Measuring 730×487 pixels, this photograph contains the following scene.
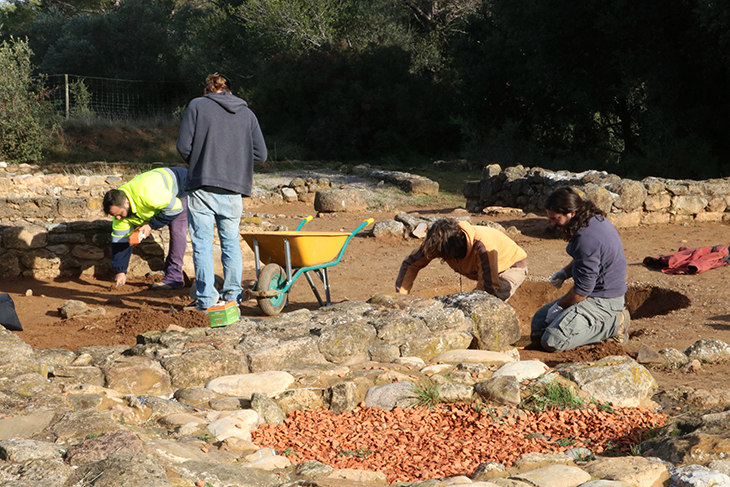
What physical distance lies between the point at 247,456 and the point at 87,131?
20452 mm

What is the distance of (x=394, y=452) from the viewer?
8.98 ft

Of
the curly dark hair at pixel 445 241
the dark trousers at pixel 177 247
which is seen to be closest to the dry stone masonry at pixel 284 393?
the curly dark hair at pixel 445 241

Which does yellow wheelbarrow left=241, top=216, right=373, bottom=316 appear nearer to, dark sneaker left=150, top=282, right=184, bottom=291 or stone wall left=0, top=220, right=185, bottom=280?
dark sneaker left=150, top=282, right=184, bottom=291

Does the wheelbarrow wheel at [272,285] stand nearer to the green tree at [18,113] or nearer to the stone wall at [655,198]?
the stone wall at [655,198]

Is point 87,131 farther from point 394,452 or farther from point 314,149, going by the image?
point 394,452

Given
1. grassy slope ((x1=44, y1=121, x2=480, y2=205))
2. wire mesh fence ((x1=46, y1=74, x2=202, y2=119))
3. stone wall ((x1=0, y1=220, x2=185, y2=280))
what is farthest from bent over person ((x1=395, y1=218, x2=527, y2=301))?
wire mesh fence ((x1=46, y1=74, x2=202, y2=119))

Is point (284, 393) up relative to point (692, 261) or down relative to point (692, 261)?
down

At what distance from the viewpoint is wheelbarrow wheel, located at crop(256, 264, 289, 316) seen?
5281 mm

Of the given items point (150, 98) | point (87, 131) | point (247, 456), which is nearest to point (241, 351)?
point (247, 456)

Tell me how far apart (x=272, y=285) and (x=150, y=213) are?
142 centimetres

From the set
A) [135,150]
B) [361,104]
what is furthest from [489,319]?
[361,104]

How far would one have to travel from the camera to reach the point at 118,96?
24.5 metres

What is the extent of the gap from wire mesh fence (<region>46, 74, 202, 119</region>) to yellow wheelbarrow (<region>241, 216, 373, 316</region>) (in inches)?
696

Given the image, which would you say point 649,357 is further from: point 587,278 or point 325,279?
point 325,279
